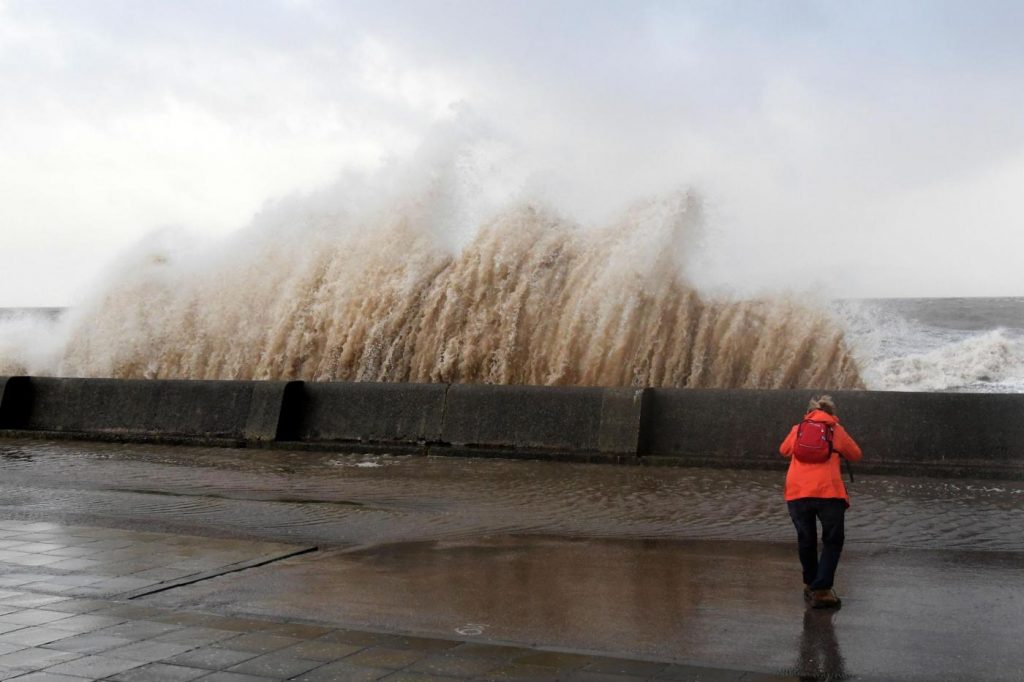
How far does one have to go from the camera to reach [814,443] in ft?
17.4

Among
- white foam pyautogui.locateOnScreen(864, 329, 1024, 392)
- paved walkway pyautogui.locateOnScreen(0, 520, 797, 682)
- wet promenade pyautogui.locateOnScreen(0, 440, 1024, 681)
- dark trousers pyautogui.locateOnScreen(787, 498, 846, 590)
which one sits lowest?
paved walkway pyautogui.locateOnScreen(0, 520, 797, 682)

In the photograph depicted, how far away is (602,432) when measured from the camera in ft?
34.9

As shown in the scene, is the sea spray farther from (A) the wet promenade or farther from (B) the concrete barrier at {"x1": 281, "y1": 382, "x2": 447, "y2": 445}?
(A) the wet promenade

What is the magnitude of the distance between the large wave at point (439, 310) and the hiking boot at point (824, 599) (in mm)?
8258

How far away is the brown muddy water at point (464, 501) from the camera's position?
7078 mm

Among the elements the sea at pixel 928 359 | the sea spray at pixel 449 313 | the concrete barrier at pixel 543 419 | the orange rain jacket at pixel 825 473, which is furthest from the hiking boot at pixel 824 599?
the sea at pixel 928 359

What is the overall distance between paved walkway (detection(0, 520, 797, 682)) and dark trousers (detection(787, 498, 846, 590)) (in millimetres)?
1382

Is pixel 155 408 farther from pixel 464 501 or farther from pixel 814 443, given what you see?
pixel 814 443

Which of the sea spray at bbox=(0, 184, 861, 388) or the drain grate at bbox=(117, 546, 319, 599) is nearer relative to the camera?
the drain grate at bbox=(117, 546, 319, 599)

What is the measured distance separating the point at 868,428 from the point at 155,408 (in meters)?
8.53

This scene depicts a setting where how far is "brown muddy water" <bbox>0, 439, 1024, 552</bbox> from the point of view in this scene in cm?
708

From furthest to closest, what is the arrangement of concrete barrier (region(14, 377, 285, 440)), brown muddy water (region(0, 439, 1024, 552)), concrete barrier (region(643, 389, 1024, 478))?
1. concrete barrier (region(14, 377, 285, 440))
2. concrete barrier (region(643, 389, 1024, 478))
3. brown muddy water (region(0, 439, 1024, 552))

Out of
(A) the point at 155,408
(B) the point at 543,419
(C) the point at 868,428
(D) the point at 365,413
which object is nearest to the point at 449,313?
→ (D) the point at 365,413

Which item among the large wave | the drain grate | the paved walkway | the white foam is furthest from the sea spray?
the paved walkway
